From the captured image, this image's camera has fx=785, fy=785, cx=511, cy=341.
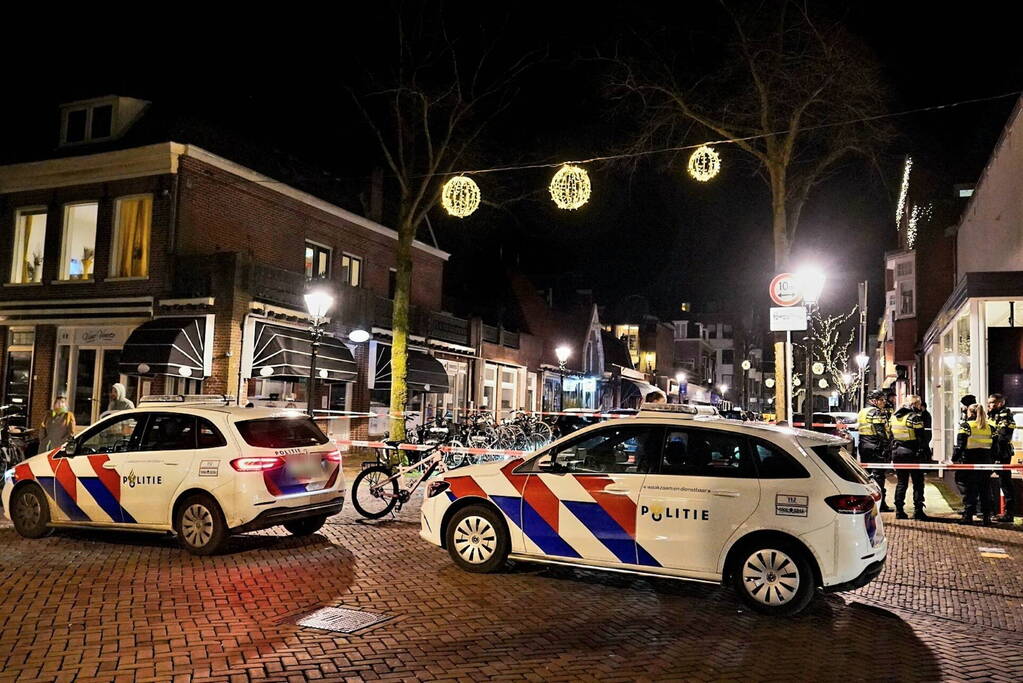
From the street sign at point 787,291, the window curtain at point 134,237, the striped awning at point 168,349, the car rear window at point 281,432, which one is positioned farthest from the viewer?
the window curtain at point 134,237

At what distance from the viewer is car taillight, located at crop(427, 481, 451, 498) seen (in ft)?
25.9

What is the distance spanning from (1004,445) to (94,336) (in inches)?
769

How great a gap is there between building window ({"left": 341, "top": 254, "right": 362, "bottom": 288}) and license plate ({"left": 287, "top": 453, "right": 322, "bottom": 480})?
53.1 ft

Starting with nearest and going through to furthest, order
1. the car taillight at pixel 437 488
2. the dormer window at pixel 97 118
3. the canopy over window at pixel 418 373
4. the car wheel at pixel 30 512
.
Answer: the car taillight at pixel 437 488
the car wheel at pixel 30 512
the dormer window at pixel 97 118
the canopy over window at pixel 418 373

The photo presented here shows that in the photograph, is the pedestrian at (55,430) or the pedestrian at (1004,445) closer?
the pedestrian at (1004,445)

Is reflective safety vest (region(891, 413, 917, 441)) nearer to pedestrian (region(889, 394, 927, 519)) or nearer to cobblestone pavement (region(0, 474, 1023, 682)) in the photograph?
pedestrian (region(889, 394, 927, 519))

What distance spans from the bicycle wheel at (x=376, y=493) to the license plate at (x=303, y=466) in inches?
80.9

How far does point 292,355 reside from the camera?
63.5 ft

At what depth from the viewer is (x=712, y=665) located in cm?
527

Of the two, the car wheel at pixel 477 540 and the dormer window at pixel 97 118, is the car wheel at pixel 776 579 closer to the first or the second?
the car wheel at pixel 477 540

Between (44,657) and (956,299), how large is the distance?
1453 centimetres

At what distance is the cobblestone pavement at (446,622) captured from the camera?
16.9ft

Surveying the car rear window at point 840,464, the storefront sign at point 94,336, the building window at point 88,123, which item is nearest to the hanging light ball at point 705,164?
the car rear window at point 840,464

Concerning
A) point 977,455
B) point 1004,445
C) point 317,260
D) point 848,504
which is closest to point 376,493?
point 848,504
